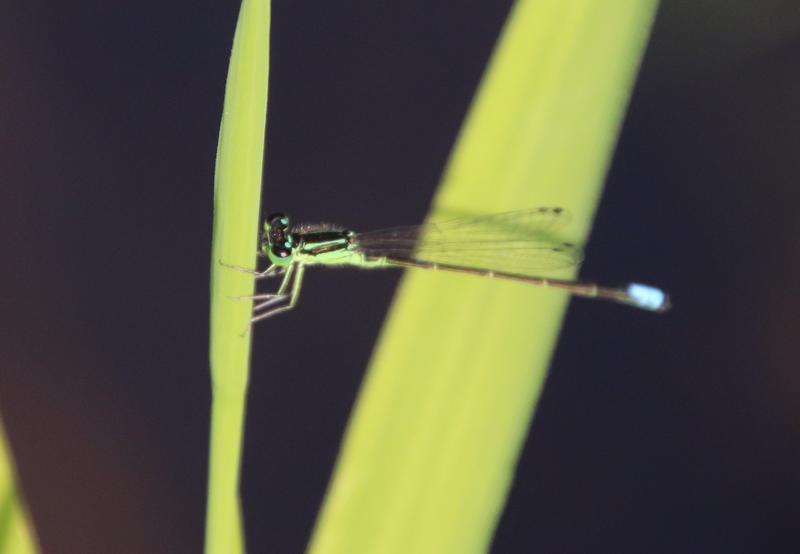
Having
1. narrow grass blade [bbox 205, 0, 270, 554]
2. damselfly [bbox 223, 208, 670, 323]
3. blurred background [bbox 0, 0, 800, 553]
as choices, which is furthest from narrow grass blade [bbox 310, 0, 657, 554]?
blurred background [bbox 0, 0, 800, 553]

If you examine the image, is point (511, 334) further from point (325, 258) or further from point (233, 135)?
point (325, 258)

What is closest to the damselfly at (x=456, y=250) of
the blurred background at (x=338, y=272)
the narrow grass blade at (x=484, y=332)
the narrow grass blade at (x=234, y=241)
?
the narrow grass blade at (x=484, y=332)

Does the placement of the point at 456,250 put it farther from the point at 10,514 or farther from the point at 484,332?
the point at 10,514

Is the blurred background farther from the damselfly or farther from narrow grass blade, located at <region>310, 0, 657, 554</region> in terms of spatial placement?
narrow grass blade, located at <region>310, 0, 657, 554</region>

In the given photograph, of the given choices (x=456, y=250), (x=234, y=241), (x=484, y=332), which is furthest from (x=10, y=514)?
(x=456, y=250)

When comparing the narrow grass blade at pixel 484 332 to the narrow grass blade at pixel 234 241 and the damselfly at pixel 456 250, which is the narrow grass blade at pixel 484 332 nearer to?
the damselfly at pixel 456 250

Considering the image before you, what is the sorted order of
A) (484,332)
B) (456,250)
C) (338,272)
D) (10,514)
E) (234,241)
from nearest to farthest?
(234,241) → (10,514) → (484,332) → (456,250) → (338,272)
